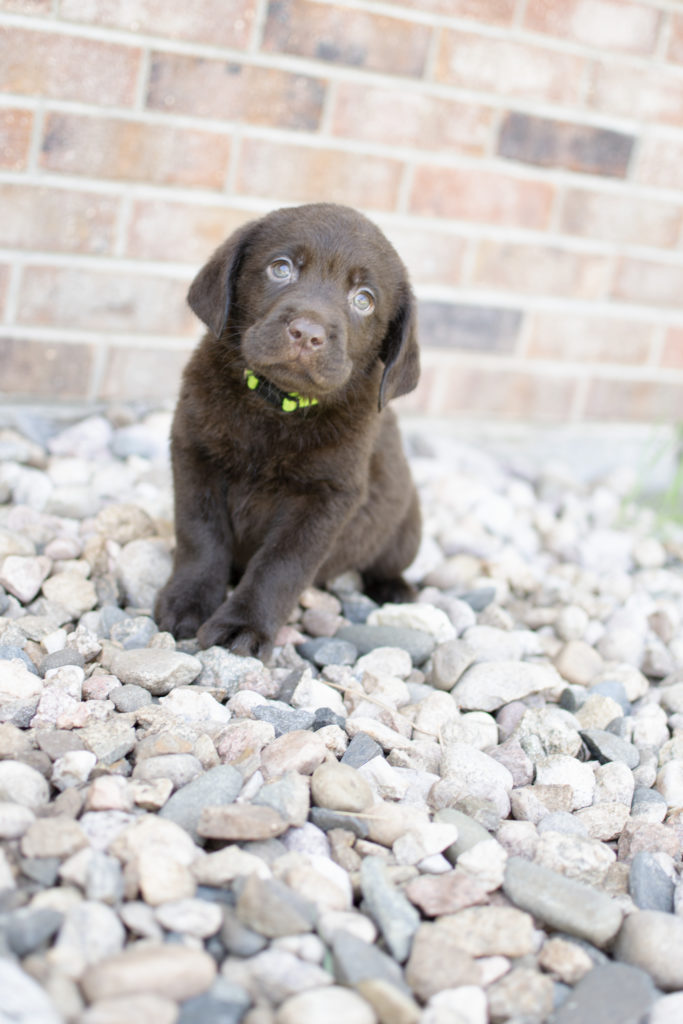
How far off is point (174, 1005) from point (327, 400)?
1.46 meters

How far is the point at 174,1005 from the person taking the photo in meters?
1.18

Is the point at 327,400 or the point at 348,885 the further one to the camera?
the point at 327,400

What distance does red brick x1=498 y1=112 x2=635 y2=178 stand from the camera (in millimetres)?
3529

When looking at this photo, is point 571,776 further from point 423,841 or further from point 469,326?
point 469,326

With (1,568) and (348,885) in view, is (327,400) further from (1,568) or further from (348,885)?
(348,885)

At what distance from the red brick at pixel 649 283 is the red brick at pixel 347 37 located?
111cm

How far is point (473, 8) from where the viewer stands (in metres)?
3.33

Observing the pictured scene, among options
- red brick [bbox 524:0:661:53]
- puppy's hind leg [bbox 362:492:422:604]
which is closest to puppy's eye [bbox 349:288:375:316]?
puppy's hind leg [bbox 362:492:422:604]

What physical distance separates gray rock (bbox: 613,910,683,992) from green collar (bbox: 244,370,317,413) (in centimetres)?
126

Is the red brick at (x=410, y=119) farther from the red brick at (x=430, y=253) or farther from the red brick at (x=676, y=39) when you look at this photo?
the red brick at (x=676, y=39)

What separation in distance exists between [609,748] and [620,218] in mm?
2342

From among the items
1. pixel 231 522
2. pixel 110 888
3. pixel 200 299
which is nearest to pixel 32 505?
pixel 231 522

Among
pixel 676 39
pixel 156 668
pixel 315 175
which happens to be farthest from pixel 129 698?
pixel 676 39

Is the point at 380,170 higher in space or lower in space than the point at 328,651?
higher
